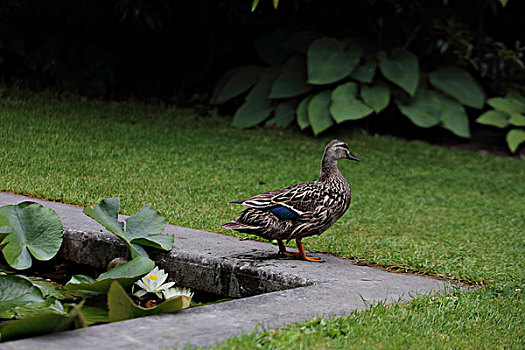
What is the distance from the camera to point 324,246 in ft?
13.0

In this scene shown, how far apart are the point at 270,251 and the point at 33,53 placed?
21.6ft

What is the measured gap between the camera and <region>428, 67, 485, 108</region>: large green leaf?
905cm

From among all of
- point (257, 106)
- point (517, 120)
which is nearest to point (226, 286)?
point (257, 106)

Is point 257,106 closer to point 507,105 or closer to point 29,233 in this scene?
point 507,105

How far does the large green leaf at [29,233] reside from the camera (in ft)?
9.86

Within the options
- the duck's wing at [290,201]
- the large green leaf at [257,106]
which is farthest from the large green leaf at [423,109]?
the duck's wing at [290,201]

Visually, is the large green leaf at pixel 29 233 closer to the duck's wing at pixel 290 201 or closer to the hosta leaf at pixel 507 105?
the duck's wing at pixel 290 201

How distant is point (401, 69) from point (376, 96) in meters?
0.61

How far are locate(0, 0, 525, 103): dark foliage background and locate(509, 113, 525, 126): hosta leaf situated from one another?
0.84 meters

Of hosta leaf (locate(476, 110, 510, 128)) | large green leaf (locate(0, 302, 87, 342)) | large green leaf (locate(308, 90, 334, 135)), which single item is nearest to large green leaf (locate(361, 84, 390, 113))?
large green leaf (locate(308, 90, 334, 135))

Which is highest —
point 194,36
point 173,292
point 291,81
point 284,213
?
point 194,36

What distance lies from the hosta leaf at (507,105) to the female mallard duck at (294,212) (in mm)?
6395

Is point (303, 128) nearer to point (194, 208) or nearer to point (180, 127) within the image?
point (180, 127)

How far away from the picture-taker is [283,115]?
28.8 ft
